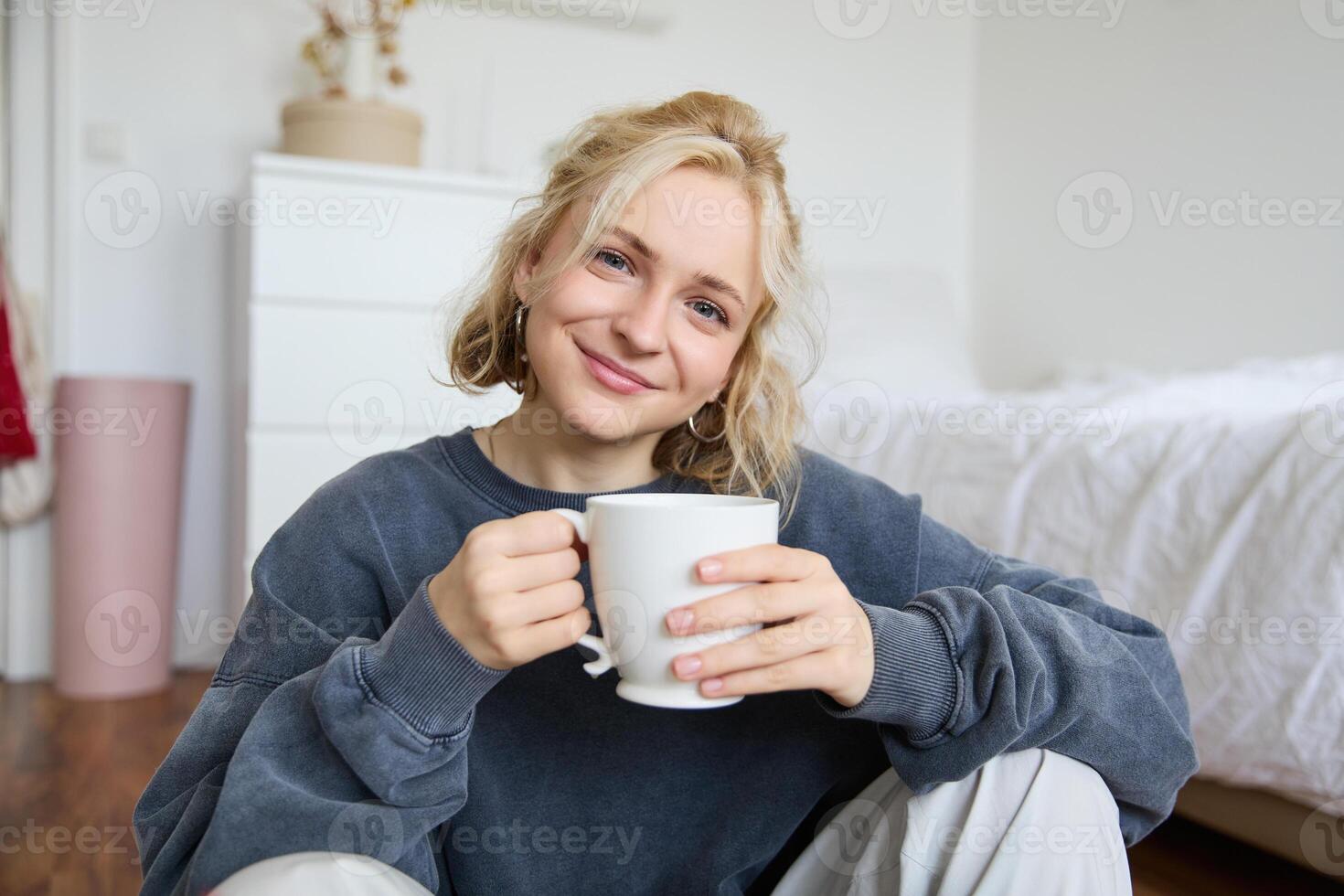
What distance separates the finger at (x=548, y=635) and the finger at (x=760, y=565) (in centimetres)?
8

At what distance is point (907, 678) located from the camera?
Answer: 687mm

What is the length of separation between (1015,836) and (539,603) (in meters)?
0.34

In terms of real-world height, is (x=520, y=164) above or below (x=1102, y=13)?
below

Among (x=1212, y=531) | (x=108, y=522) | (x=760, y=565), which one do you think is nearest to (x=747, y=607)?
(x=760, y=565)

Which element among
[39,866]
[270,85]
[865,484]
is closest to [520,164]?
[270,85]

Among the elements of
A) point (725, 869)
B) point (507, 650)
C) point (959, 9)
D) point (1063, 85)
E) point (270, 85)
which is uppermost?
point (959, 9)

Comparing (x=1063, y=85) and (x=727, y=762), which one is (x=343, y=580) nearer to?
(x=727, y=762)

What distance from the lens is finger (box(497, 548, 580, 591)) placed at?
59 cm

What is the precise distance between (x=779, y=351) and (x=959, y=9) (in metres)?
2.98

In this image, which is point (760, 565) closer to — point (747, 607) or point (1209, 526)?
point (747, 607)

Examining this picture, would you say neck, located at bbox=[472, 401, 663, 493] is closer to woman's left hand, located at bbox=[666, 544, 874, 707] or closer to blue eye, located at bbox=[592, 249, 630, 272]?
blue eye, located at bbox=[592, 249, 630, 272]

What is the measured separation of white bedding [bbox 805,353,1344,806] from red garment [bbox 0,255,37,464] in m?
1.84

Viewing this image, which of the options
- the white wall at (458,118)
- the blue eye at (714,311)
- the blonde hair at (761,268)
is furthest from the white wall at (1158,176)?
the blue eye at (714,311)

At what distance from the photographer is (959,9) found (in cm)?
361
